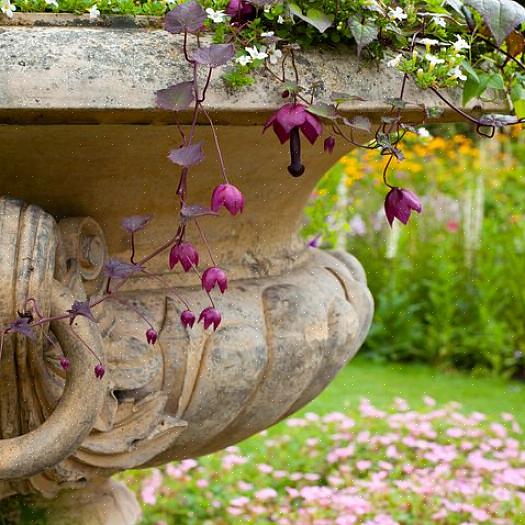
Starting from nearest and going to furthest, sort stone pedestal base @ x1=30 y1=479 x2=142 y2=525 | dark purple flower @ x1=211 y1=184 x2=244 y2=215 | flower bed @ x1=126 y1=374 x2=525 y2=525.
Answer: dark purple flower @ x1=211 y1=184 x2=244 y2=215, stone pedestal base @ x1=30 y1=479 x2=142 y2=525, flower bed @ x1=126 y1=374 x2=525 y2=525

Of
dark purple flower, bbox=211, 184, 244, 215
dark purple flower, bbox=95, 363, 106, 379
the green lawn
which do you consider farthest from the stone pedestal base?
the green lawn

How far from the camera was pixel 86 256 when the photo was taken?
6.20 ft

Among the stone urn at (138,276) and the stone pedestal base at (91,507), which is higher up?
the stone urn at (138,276)

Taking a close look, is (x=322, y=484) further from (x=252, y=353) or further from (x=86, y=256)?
(x=86, y=256)

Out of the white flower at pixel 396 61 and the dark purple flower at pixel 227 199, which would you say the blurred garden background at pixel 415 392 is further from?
the dark purple flower at pixel 227 199

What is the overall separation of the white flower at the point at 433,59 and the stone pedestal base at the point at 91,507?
123 cm

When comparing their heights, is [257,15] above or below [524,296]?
above

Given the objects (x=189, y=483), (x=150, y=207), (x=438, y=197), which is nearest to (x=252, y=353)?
(x=150, y=207)

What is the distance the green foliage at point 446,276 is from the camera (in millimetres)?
5270

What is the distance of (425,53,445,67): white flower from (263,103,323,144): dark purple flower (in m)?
0.24

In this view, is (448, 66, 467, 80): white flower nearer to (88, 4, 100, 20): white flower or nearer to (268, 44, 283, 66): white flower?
(268, 44, 283, 66): white flower

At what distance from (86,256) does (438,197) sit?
4.72m

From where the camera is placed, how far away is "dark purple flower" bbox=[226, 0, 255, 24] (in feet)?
5.46

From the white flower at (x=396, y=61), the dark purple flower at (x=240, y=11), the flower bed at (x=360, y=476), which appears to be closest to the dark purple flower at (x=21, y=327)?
the dark purple flower at (x=240, y=11)
